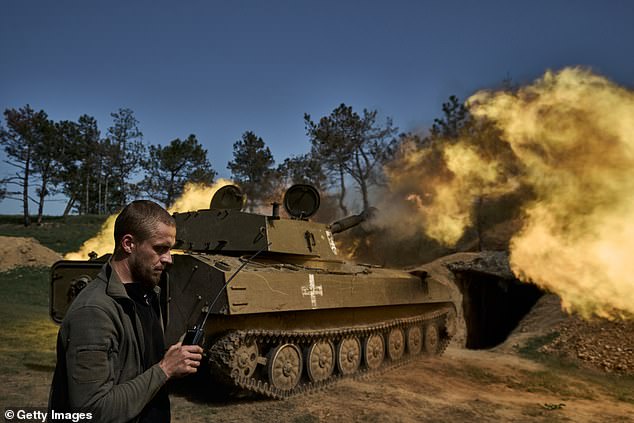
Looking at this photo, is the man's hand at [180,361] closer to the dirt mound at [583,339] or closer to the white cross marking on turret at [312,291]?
A: the white cross marking on turret at [312,291]

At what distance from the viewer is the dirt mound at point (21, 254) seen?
77.6 feet

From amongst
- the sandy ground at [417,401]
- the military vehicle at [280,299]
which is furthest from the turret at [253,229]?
the sandy ground at [417,401]

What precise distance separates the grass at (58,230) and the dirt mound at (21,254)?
13.5ft

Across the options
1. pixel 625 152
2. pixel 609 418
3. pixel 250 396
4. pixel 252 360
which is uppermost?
pixel 625 152

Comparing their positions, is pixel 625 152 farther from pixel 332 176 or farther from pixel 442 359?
pixel 332 176

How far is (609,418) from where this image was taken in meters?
7.79

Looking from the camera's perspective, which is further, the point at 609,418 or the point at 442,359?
the point at 442,359

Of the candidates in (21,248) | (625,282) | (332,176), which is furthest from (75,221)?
(625,282)

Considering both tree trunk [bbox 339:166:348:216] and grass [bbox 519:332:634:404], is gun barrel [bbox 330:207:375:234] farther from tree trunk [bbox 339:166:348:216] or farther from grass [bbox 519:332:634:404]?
tree trunk [bbox 339:166:348:216]

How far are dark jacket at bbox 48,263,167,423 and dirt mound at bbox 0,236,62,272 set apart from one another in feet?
80.4

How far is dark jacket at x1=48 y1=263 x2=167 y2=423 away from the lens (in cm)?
208

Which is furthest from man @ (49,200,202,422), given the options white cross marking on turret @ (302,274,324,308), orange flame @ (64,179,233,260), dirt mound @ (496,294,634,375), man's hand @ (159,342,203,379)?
dirt mound @ (496,294,634,375)

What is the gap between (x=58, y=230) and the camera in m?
36.8

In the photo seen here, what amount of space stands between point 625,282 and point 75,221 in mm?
40527
